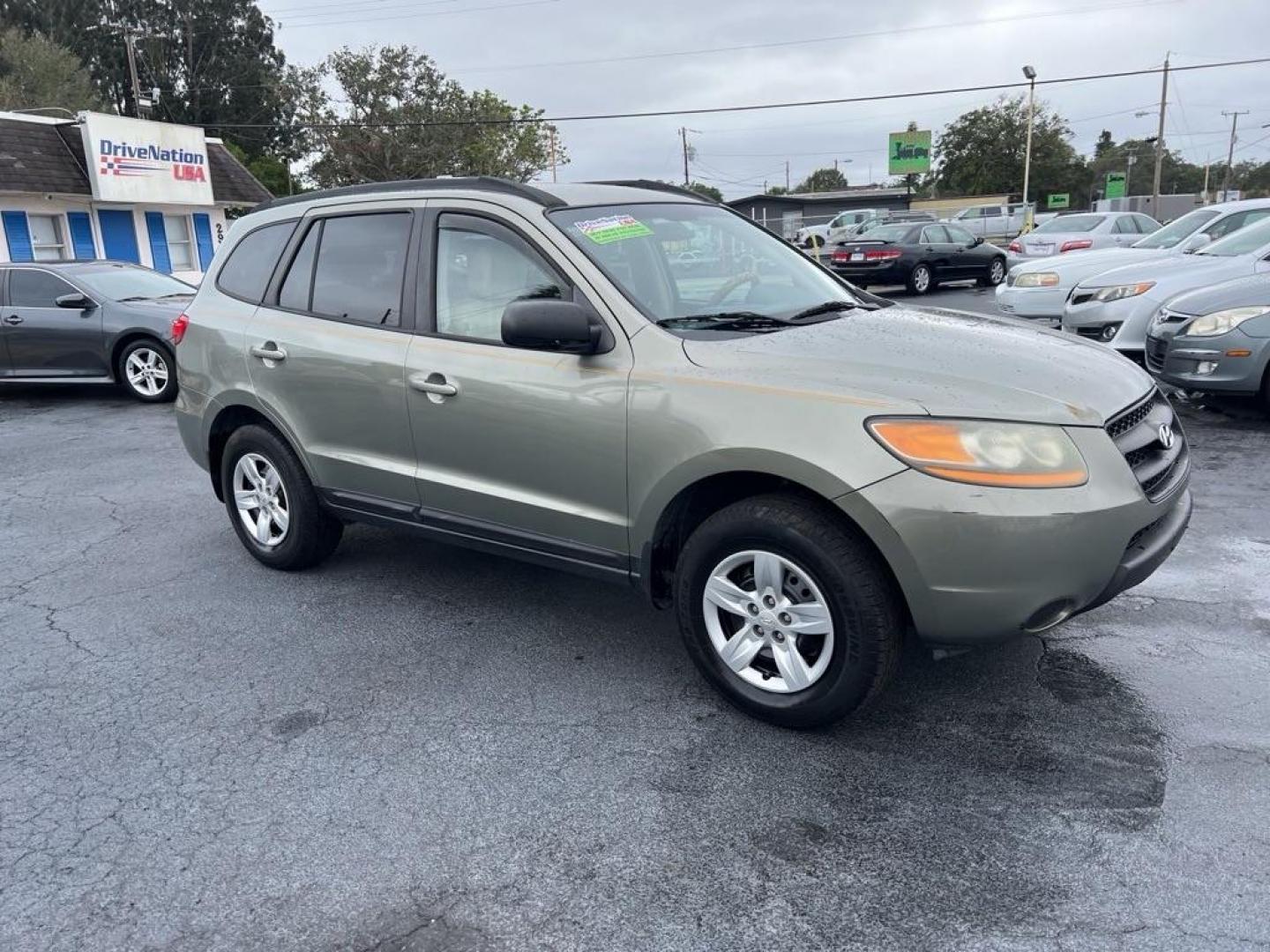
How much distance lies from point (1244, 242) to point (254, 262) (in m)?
9.01

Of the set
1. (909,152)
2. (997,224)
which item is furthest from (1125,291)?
(909,152)

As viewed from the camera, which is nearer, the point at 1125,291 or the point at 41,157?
the point at 1125,291

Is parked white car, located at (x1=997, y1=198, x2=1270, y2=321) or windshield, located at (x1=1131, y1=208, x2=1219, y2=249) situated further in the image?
windshield, located at (x1=1131, y1=208, x2=1219, y2=249)

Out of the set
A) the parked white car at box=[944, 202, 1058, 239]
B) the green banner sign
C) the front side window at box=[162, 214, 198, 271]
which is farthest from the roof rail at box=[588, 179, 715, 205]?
the green banner sign

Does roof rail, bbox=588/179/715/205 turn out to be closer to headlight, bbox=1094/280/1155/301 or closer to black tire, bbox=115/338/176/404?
headlight, bbox=1094/280/1155/301

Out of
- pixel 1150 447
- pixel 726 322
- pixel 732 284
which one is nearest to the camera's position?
pixel 1150 447

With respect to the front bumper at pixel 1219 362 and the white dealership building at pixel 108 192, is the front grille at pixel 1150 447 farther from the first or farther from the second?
the white dealership building at pixel 108 192

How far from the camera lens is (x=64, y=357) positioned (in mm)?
10508

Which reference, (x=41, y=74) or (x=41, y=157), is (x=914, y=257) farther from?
(x=41, y=74)

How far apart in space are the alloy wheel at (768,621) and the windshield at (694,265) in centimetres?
93

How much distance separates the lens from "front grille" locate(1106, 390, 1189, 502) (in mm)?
3064

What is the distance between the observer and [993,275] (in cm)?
2073

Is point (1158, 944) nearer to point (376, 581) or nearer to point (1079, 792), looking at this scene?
point (1079, 792)

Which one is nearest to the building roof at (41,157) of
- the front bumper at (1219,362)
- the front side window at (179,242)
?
the front side window at (179,242)
